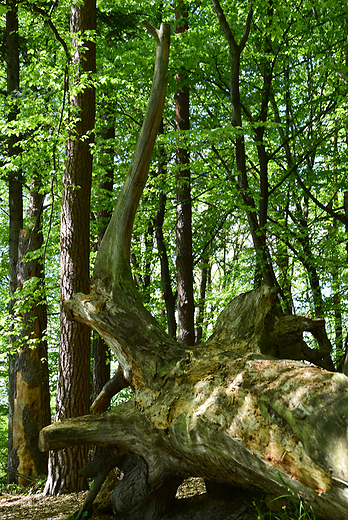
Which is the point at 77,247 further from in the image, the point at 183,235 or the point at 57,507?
the point at 183,235

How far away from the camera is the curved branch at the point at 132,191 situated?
4.66m

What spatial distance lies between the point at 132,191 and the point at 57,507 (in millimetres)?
3980

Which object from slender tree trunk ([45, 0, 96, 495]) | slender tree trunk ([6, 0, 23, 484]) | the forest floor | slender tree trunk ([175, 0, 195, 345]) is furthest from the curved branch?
slender tree trunk ([6, 0, 23, 484])

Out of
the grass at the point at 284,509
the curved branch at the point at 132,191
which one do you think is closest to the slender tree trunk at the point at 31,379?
the curved branch at the point at 132,191

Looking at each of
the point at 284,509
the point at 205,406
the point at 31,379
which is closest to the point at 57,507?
the point at 205,406

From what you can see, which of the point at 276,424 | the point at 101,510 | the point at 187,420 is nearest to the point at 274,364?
the point at 276,424

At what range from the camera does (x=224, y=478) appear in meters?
3.17

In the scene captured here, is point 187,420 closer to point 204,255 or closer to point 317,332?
point 317,332

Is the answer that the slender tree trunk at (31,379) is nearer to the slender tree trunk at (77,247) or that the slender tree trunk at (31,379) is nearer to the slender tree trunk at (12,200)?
the slender tree trunk at (12,200)

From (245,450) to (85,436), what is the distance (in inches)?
60.6

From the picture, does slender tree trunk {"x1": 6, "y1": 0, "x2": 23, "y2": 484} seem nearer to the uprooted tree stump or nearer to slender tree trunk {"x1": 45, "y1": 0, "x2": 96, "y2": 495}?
slender tree trunk {"x1": 45, "y1": 0, "x2": 96, "y2": 495}

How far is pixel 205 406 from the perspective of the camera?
305cm

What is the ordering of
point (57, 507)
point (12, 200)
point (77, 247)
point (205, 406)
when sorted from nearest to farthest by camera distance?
point (205, 406)
point (57, 507)
point (77, 247)
point (12, 200)

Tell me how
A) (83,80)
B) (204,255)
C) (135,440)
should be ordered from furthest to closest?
1. (204,255)
2. (83,80)
3. (135,440)
